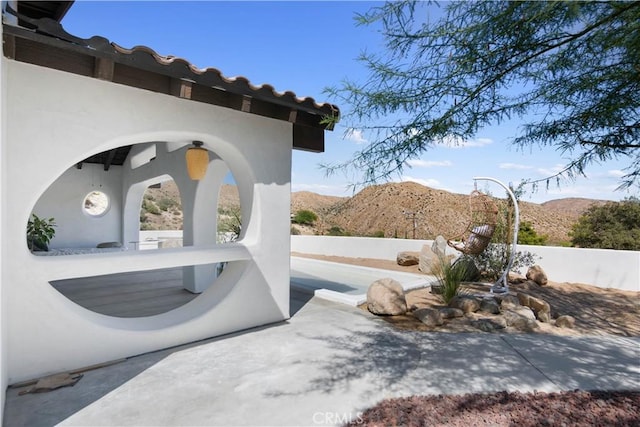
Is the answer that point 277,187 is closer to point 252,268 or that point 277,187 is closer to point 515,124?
point 252,268

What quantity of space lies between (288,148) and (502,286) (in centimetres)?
790

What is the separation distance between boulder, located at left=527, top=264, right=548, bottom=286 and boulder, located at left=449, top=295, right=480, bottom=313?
5280 millimetres

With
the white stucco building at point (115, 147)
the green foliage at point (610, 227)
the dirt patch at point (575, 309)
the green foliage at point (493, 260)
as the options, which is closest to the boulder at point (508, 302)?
the dirt patch at point (575, 309)

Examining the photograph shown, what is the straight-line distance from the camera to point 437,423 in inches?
139

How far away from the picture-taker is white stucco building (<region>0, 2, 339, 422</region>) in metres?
4.28

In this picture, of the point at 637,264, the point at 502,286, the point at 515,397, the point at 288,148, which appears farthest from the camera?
the point at 637,264

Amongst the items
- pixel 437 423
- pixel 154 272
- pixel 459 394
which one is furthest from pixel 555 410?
pixel 154 272

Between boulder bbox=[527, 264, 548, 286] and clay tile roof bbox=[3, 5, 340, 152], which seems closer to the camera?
clay tile roof bbox=[3, 5, 340, 152]

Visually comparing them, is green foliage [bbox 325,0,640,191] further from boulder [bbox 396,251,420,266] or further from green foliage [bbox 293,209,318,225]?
green foliage [bbox 293,209,318,225]

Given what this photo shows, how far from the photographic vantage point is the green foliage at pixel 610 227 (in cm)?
1702

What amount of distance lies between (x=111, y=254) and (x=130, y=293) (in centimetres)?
501

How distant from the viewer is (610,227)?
1800 centimetres

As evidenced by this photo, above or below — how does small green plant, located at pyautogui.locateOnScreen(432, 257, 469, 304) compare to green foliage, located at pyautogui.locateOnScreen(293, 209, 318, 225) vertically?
below

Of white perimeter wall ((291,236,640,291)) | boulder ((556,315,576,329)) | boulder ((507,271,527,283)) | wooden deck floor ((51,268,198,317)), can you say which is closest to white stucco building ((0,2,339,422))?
wooden deck floor ((51,268,198,317))
